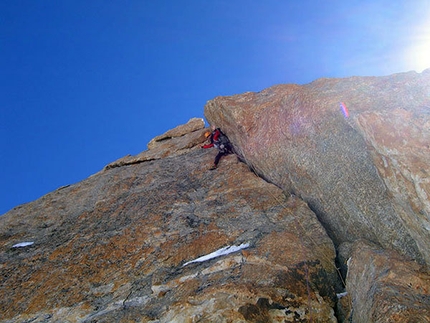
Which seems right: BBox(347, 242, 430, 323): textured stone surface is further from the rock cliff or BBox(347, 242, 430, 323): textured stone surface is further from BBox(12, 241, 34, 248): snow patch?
BBox(12, 241, 34, 248): snow patch

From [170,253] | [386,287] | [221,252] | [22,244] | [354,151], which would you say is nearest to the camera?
[386,287]

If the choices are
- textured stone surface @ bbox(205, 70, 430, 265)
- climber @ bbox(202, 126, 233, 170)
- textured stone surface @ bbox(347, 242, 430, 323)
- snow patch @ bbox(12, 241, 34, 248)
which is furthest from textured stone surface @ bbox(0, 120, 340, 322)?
textured stone surface @ bbox(205, 70, 430, 265)

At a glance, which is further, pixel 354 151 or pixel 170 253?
pixel 170 253

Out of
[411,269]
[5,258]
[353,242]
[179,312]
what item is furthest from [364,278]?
[5,258]

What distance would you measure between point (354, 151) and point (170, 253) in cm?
684

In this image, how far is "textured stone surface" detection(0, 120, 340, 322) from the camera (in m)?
9.52

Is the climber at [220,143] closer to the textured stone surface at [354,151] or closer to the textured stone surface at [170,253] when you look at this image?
the textured stone surface at [170,253]

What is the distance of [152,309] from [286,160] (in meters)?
7.37

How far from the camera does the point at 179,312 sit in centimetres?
927

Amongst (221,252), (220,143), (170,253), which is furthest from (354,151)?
(220,143)

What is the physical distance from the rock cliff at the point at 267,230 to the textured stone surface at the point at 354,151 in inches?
1.7

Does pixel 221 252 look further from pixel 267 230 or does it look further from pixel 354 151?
pixel 354 151

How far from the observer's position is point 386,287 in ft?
26.1

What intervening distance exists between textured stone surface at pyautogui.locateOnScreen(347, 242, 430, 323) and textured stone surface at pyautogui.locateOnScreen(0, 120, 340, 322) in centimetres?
85
